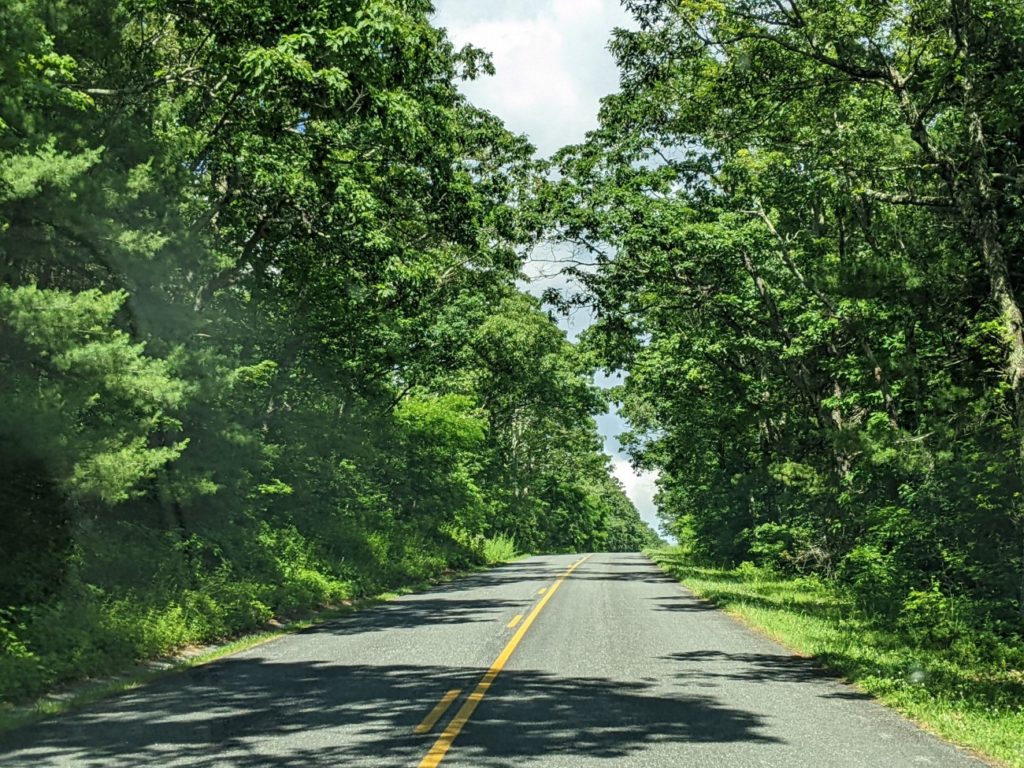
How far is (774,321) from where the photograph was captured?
22.5 meters

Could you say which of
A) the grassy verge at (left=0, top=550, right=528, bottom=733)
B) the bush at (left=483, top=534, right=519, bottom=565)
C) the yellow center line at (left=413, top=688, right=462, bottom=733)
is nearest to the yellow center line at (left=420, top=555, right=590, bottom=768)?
the yellow center line at (left=413, top=688, right=462, bottom=733)

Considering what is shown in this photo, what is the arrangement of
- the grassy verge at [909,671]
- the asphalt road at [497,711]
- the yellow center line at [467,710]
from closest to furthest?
the yellow center line at [467,710], the asphalt road at [497,711], the grassy verge at [909,671]

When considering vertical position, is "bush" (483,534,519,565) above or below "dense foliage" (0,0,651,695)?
below

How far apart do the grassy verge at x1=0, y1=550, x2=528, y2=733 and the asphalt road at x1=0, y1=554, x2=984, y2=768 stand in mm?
315

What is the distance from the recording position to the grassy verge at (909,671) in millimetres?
7324

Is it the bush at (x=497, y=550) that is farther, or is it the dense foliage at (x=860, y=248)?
the bush at (x=497, y=550)

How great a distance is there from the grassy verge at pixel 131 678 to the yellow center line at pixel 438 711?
142 inches

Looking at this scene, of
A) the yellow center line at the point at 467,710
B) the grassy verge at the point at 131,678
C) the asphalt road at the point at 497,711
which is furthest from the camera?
the grassy verge at the point at 131,678

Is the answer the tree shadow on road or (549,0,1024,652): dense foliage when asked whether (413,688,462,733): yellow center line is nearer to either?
the tree shadow on road

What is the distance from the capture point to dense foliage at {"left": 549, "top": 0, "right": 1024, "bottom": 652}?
1162 centimetres

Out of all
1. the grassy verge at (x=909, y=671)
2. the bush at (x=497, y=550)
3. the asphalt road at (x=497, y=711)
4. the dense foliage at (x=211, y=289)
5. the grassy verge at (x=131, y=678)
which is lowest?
the grassy verge at (x=909, y=671)

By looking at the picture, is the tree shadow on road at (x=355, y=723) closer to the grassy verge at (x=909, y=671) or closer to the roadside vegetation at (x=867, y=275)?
the grassy verge at (x=909, y=671)

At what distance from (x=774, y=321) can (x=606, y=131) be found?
6728 mm

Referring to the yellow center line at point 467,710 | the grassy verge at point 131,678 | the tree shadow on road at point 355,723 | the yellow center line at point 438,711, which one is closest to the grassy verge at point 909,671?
the tree shadow on road at point 355,723
